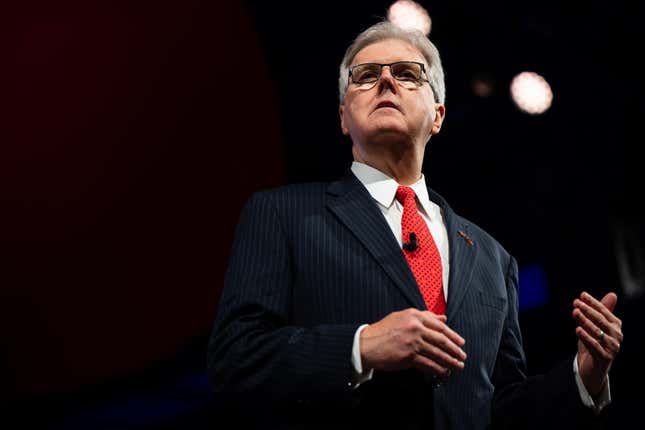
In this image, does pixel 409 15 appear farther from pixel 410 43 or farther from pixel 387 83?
pixel 387 83

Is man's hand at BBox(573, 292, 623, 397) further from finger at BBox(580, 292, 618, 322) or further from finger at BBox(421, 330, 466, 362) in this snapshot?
finger at BBox(421, 330, 466, 362)

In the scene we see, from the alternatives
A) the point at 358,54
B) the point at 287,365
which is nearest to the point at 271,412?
the point at 287,365

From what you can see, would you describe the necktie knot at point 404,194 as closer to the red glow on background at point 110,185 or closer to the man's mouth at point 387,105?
the man's mouth at point 387,105

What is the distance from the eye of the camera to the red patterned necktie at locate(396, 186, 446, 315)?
55.3 inches

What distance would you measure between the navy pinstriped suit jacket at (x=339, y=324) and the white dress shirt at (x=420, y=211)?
2 cm

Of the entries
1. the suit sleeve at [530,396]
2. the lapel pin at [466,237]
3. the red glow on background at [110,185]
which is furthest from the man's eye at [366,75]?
the red glow on background at [110,185]

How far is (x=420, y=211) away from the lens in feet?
5.35

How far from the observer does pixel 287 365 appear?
120cm

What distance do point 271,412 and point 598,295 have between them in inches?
125

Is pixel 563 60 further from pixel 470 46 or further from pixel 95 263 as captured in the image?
pixel 95 263

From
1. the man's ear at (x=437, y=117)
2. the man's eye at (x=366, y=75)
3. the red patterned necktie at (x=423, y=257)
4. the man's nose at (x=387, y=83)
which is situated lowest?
the red patterned necktie at (x=423, y=257)

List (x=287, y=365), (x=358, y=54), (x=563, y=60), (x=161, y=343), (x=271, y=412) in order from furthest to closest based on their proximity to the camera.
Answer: (x=563, y=60) → (x=161, y=343) → (x=358, y=54) → (x=271, y=412) → (x=287, y=365)

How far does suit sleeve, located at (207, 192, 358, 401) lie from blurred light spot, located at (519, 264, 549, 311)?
3157 mm

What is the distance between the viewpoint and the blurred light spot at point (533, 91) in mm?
3893
